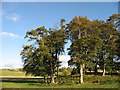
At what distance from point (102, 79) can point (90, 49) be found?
298cm

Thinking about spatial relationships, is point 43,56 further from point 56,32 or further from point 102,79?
point 102,79

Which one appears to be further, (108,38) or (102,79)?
(108,38)

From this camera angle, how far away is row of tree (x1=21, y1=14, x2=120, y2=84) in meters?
25.9

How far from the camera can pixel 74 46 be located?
25.6 meters

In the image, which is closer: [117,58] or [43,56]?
[43,56]

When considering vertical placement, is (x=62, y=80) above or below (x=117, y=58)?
below

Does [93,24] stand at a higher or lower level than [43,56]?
higher

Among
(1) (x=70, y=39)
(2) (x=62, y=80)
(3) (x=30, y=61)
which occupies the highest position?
(1) (x=70, y=39)

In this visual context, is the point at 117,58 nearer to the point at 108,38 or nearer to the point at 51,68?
the point at 108,38

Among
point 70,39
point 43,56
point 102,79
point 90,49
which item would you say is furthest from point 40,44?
point 102,79

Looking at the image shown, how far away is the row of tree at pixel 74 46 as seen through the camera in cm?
2589

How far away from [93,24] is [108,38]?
266cm

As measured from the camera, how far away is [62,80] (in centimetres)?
2708

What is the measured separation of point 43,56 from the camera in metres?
26.7
